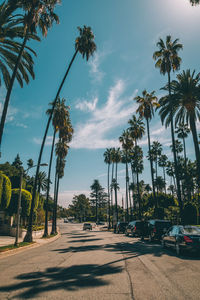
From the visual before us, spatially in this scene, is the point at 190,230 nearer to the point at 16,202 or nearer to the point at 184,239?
the point at 184,239

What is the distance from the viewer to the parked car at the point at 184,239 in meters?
10.3

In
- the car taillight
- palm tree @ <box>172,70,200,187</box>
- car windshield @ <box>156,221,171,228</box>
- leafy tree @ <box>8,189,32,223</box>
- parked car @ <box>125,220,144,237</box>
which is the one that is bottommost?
parked car @ <box>125,220,144,237</box>

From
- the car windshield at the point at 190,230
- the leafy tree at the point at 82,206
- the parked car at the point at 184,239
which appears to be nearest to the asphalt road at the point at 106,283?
the parked car at the point at 184,239

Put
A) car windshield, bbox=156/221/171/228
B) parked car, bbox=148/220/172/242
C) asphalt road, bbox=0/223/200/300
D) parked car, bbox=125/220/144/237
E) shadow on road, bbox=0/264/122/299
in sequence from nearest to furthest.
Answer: asphalt road, bbox=0/223/200/300 → shadow on road, bbox=0/264/122/299 → parked car, bbox=148/220/172/242 → car windshield, bbox=156/221/171/228 → parked car, bbox=125/220/144/237

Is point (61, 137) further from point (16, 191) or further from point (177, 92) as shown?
point (177, 92)

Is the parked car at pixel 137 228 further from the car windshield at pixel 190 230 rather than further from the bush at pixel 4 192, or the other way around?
the bush at pixel 4 192

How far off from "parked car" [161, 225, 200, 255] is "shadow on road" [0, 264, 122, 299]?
409 cm

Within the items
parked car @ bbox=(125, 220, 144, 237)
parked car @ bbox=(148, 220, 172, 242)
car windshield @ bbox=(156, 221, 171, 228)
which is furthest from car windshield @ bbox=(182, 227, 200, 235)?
parked car @ bbox=(125, 220, 144, 237)

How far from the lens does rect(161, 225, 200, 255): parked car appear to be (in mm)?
10297

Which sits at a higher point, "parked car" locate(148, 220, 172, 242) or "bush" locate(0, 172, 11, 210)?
"bush" locate(0, 172, 11, 210)

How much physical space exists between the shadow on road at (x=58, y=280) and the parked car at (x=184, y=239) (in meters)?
4.09

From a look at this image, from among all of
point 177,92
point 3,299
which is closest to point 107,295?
point 3,299

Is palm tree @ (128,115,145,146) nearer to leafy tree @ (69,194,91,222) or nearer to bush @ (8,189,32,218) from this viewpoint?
bush @ (8,189,32,218)

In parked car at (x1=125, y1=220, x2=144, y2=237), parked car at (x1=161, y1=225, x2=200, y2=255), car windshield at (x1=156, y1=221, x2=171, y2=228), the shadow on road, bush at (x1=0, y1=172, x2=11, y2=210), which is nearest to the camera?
the shadow on road
